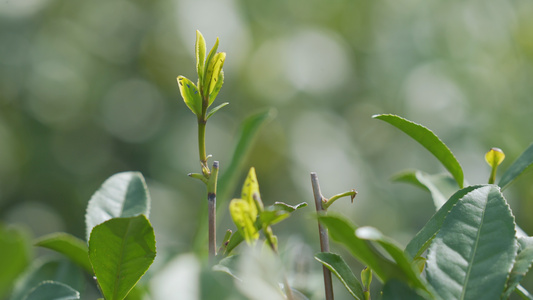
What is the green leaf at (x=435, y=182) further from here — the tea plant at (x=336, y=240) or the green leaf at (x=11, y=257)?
the green leaf at (x=11, y=257)

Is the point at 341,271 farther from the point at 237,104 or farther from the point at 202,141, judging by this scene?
the point at 237,104

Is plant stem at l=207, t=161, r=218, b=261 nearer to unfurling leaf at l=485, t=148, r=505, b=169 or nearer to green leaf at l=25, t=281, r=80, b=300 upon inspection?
green leaf at l=25, t=281, r=80, b=300

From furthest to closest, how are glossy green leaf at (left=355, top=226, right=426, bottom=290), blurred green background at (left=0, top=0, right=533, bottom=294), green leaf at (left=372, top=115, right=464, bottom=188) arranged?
1. blurred green background at (left=0, top=0, right=533, bottom=294)
2. green leaf at (left=372, top=115, right=464, bottom=188)
3. glossy green leaf at (left=355, top=226, right=426, bottom=290)

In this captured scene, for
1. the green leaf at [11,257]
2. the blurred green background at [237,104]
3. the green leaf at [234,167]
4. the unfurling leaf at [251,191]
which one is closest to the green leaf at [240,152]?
the green leaf at [234,167]

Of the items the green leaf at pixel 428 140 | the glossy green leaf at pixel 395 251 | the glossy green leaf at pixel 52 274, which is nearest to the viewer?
the glossy green leaf at pixel 395 251

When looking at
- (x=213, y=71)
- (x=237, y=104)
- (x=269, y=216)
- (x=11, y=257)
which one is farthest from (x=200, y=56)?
(x=237, y=104)

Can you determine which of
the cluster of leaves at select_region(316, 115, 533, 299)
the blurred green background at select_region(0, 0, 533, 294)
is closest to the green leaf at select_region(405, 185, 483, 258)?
the cluster of leaves at select_region(316, 115, 533, 299)

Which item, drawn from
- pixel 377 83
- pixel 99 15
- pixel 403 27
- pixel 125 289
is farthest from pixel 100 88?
pixel 125 289
